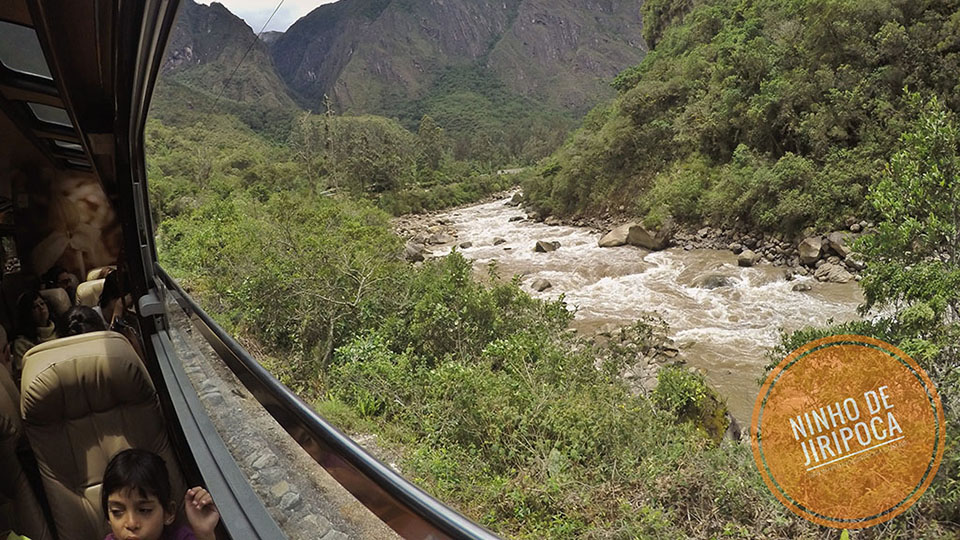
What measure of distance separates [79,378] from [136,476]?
1.69 feet

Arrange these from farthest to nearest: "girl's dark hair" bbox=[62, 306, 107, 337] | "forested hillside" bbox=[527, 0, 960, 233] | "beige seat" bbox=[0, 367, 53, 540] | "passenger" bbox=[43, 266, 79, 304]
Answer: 1. "forested hillside" bbox=[527, 0, 960, 233]
2. "passenger" bbox=[43, 266, 79, 304]
3. "girl's dark hair" bbox=[62, 306, 107, 337]
4. "beige seat" bbox=[0, 367, 53, 540]

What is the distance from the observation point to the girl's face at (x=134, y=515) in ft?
3.74

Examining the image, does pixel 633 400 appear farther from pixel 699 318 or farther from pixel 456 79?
pixel 456 79

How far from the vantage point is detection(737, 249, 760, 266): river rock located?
33.9 feet

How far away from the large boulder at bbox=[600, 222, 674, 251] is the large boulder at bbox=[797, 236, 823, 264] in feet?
11.8

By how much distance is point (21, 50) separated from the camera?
194 centimetres

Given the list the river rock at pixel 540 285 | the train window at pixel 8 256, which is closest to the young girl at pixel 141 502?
the train window at pixel 8 256

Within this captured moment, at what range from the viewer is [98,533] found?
1.41 meters

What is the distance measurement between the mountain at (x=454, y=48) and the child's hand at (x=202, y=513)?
9058cm

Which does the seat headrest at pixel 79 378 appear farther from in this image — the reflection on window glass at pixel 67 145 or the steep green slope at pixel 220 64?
the steep green slope at pixel 220 64

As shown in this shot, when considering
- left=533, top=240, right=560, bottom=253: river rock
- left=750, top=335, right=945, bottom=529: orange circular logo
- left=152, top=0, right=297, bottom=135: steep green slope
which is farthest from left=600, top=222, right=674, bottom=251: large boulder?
left=152, top=0, right=297, bottom=135: steep green slope

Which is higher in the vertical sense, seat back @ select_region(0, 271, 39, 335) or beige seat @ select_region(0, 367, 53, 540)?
seat back @ select_region(0, 271, 39, 335)

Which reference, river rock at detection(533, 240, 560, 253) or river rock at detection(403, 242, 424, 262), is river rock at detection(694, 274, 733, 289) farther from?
river rock at detection(403, 242, 424, 262)

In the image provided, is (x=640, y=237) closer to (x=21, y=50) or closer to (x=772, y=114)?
(x=772, y=114)
